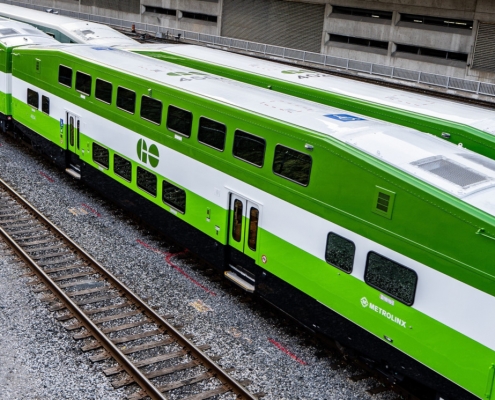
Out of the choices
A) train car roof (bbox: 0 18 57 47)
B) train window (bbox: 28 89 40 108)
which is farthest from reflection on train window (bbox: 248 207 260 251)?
train car roof (bbox: 0 18 57 47)

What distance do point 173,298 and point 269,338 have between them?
223 cm

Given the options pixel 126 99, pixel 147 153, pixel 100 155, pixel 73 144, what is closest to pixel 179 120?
pixel 147 153

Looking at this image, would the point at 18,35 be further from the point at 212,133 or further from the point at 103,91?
the point at 212,133

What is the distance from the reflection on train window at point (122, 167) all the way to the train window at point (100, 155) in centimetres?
41

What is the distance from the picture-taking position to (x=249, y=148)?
1173 cm

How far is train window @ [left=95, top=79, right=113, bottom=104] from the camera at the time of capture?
15.8 m

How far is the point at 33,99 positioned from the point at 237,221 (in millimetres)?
10154

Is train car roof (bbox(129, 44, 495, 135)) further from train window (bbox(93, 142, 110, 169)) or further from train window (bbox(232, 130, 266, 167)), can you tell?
Answer: train window (bbox(93, 142, 110, 169))

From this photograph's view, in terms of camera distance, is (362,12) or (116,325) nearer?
(116,325)

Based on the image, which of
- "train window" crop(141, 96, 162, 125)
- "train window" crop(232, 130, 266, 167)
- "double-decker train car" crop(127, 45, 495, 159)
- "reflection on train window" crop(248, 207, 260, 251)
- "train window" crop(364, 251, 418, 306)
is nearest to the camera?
"train window" crop(364, 251, 418, 306)

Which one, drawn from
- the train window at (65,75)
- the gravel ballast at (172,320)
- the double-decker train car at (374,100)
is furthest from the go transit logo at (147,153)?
the train window at (65,75)

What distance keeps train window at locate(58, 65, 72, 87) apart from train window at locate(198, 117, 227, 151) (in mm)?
6034

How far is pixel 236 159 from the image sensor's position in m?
12.0

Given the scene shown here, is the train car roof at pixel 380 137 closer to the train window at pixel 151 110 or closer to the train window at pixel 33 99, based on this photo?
the train window at pixel 151 110
